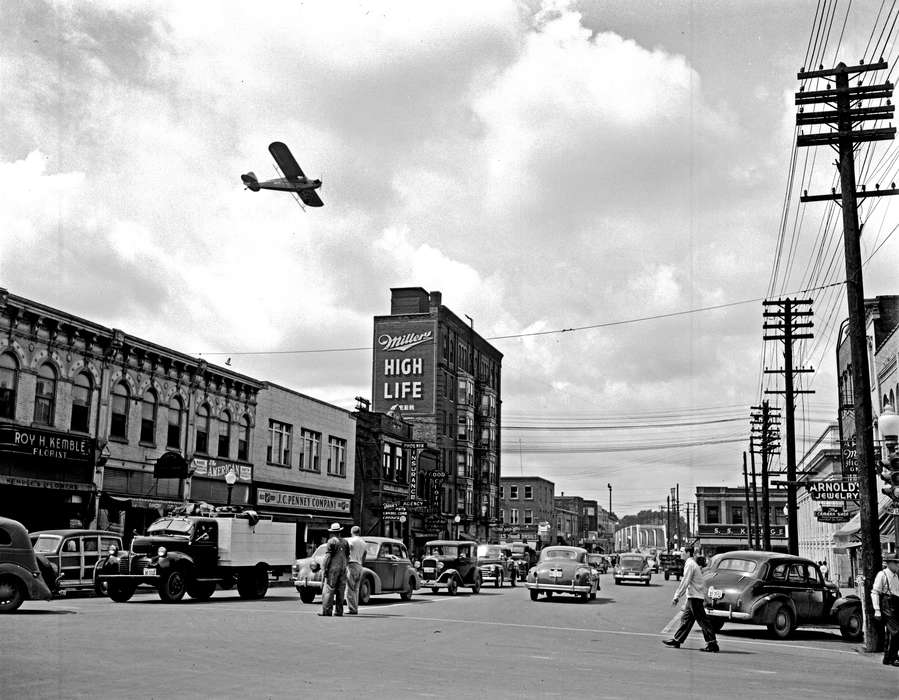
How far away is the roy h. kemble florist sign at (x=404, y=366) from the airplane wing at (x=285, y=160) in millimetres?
42033

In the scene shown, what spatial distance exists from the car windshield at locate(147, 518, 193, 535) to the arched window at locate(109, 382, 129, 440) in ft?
38.1

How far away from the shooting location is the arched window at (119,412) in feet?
113

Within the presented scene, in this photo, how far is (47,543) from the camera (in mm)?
24266

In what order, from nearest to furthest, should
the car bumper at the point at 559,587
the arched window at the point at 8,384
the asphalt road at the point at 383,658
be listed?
1. the asphalt road at the point at 383,658
2. the arched window at the point at 8,384
3. the car bumper at the point at 559,587

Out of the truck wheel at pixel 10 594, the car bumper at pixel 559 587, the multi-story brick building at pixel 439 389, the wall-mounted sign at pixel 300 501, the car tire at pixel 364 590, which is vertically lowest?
the car bumper at pixel 559 587

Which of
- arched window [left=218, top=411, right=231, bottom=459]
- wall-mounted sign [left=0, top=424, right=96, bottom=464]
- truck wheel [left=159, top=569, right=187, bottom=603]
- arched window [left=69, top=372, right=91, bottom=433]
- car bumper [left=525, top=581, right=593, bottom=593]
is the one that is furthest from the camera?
arched window [left=218, top=411, right=231, bottom=459]

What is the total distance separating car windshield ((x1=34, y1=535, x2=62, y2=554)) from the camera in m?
24.2

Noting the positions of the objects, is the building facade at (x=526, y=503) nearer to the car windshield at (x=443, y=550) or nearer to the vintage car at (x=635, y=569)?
the vintage car at (x=635, y=569)

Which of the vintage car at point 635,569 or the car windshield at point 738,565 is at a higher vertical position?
the car windshield at point 738,565

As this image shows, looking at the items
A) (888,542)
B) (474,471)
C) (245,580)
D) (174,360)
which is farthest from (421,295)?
(245,580)

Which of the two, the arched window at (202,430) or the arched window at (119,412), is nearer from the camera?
the arched window at (119,412)

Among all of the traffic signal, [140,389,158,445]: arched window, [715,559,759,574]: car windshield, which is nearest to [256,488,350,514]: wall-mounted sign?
[140,389,158,445]: arched window

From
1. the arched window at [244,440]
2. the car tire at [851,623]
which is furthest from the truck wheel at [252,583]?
the arched window at [244,440]

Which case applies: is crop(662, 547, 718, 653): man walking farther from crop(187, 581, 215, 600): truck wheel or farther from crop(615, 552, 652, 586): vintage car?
crop(615, 552, 652, 586): vintage car
